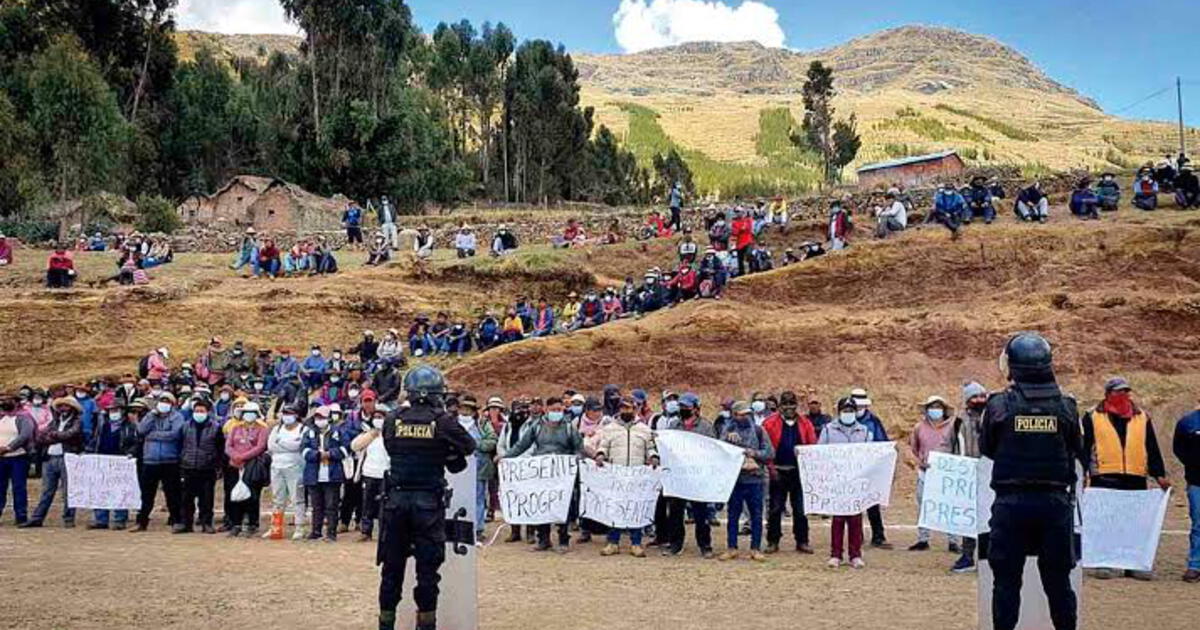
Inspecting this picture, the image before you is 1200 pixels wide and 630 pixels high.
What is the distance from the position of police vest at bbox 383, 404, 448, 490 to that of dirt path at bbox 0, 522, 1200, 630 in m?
1.72

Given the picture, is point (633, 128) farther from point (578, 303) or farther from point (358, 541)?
point (358, 541)

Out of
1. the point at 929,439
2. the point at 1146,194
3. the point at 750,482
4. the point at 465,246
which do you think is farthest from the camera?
the point at 465,246

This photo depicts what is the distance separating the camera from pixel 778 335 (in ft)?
80.2

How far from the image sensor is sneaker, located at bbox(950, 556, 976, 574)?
466 inches

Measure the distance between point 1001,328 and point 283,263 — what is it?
2249 cm

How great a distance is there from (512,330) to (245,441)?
12.5 meters

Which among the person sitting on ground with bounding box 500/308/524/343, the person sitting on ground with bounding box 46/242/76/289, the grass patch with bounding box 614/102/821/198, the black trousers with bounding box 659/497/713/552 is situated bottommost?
the black trousers with bounding box 659/497/713/552

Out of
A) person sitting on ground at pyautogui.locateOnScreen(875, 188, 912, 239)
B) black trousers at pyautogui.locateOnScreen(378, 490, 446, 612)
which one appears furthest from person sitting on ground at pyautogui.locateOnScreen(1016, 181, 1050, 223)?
black trousers at pyautogui.locateOnScreen(378, 490, 446, 612)

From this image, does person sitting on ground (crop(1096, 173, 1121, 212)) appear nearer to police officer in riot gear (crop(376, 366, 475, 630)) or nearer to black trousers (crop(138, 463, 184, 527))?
black trousers (crop(138, 463, 184, 527))

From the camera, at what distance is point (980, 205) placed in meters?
27.3

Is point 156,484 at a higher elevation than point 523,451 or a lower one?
lower

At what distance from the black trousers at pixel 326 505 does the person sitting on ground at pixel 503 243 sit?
21.0 meters

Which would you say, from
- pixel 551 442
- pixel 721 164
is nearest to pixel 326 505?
pixel 551 442

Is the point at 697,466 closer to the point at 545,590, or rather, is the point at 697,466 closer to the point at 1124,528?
the point at 545,590
